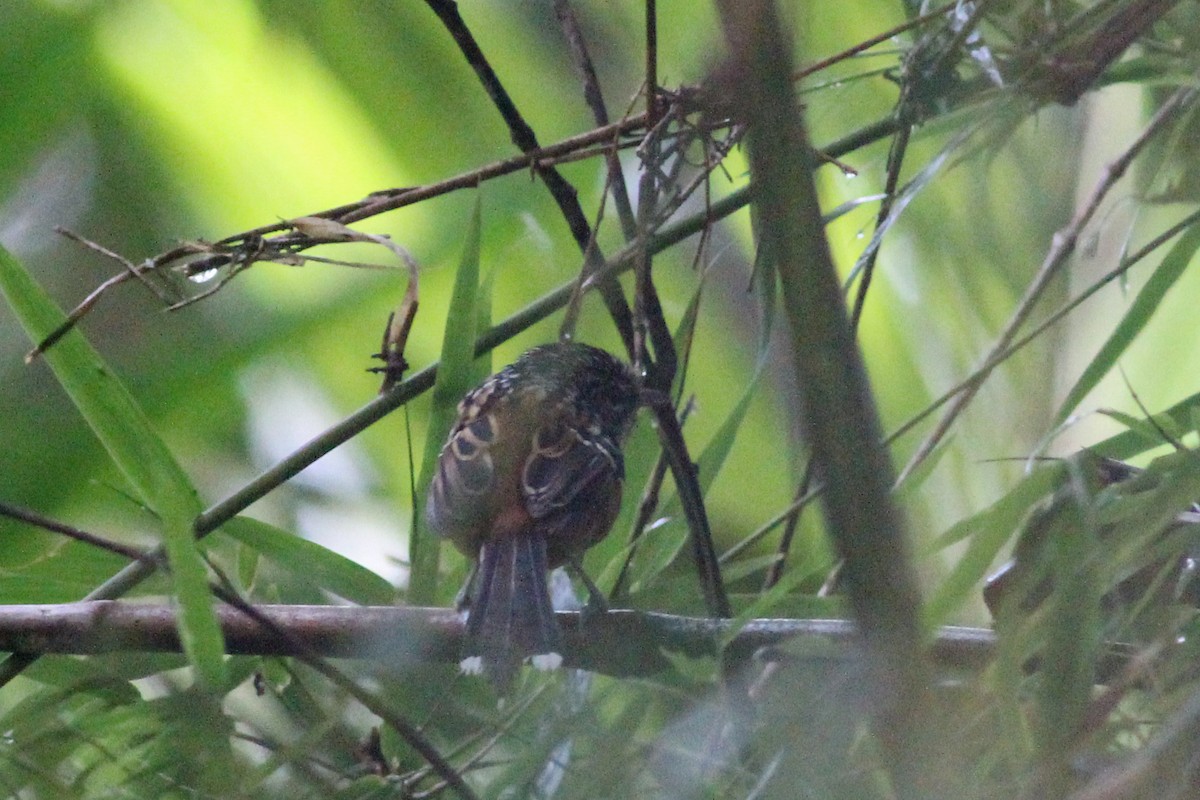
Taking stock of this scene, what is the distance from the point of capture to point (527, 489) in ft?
6.61

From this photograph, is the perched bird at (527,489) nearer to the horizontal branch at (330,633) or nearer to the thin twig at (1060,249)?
the horizontal branch at (330,633)

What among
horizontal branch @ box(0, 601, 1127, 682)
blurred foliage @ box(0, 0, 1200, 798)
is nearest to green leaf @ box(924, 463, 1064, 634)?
blurred foliage @ box(0, 0, 1200, 798)

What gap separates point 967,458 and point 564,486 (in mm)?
642

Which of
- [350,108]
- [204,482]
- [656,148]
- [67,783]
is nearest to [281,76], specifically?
[350,108]

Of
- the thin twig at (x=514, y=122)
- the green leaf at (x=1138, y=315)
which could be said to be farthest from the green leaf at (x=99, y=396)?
the green leaf at (x=1138, y=315)

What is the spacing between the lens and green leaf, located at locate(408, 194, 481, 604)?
5.33ft

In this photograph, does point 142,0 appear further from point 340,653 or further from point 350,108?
point 340,653

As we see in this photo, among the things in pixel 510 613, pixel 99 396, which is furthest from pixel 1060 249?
pixel 99 396

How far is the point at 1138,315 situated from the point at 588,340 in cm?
149

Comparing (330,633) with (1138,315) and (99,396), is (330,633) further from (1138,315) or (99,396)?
(1138,315)

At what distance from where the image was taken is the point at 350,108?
2816 mm

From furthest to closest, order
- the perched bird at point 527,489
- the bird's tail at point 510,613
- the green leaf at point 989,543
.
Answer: the perched bird at point 527,489
the bird's tail at point 510,613
the green leaf at point 989,543

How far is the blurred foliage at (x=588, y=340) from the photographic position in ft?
3.49

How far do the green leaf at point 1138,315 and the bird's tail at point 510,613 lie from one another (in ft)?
2.25
